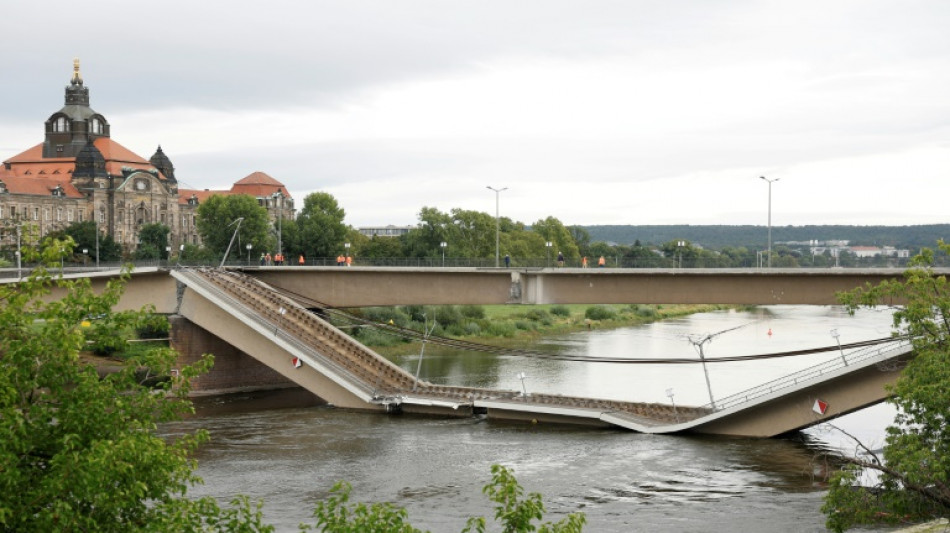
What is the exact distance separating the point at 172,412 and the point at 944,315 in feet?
64.8

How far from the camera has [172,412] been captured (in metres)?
19.1

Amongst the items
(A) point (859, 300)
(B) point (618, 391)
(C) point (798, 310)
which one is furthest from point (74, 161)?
(A) point (859, 300)

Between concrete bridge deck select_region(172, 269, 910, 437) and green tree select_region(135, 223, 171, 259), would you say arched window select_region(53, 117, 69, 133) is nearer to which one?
green tree select_region(135, 223, 171, 259)

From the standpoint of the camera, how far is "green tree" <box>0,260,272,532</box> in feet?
53.4

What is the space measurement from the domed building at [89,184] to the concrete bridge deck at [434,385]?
318ft

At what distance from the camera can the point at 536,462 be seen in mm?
41719

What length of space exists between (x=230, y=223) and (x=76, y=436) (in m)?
115

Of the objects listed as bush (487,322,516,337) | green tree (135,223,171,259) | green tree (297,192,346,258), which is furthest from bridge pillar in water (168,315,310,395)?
green tree (135,223,171,259)

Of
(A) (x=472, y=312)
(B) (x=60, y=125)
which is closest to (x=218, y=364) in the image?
(A) (x=472, y=312)

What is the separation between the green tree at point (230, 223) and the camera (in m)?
130

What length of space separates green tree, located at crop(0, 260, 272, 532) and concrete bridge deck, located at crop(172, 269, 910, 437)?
28762 mm

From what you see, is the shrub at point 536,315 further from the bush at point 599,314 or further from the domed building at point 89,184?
the domed building at point 89,184

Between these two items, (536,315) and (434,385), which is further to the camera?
(536,315)

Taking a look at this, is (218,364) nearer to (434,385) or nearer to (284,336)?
(284,336)
